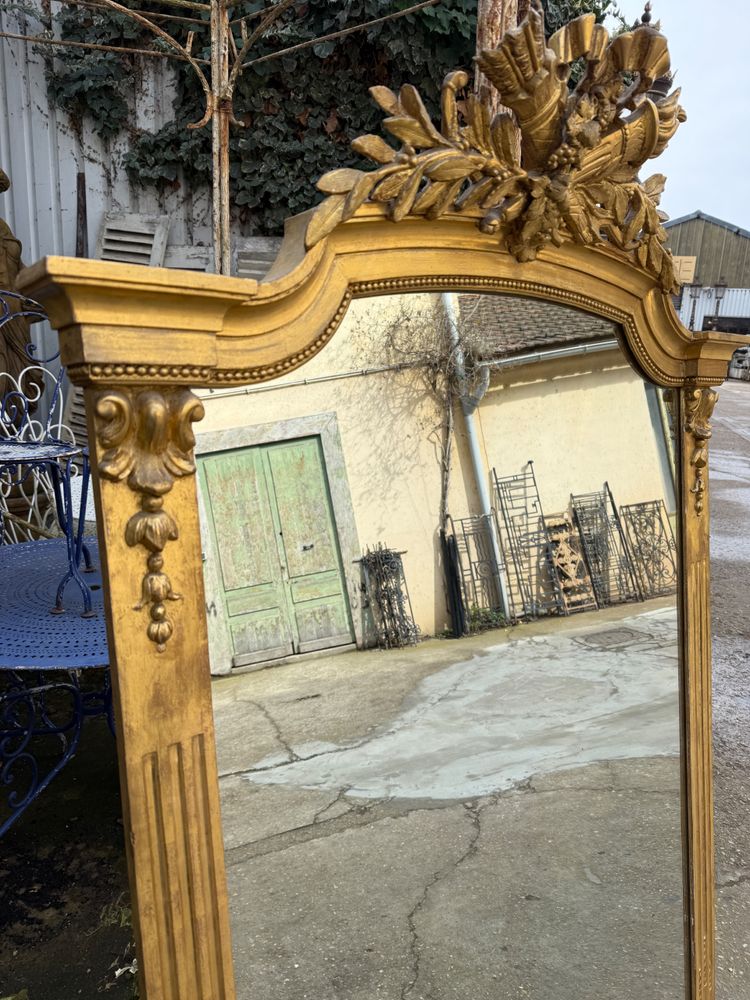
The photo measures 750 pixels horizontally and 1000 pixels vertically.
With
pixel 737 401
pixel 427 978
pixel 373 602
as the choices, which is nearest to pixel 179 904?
pixel 373 602

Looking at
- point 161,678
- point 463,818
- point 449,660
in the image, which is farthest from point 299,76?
point 161,678

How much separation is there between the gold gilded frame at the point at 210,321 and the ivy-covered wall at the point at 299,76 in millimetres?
3440

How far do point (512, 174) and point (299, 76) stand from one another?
4738mm

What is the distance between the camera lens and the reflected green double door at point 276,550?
96cm

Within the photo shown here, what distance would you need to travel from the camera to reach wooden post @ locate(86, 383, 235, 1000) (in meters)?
0.73

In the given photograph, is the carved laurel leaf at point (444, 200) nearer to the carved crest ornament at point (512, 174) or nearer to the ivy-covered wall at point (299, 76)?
the carved crest ornament at point (512, 174)

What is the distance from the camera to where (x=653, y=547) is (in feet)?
4.60

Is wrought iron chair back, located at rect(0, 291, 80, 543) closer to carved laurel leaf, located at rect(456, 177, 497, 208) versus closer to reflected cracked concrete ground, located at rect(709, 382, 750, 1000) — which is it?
carved laurel leaf, located at rect(456, 177, 497, 208)

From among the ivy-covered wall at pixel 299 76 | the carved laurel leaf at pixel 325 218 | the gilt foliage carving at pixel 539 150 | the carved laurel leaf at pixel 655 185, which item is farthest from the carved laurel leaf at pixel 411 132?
the ivy-covered wall at pixel 299 76

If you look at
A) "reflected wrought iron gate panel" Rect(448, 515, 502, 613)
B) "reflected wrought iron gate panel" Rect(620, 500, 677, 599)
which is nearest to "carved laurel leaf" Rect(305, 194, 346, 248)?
"reflected wrought iron gate panel" Rect(448, 515, 502, 613)

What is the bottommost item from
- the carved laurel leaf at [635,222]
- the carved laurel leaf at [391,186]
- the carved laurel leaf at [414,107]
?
the carved laurel leaf at [391,186]

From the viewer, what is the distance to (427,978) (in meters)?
1.17

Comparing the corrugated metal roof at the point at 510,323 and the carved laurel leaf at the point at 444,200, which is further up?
the carved laurel leaf at the point at 444,200

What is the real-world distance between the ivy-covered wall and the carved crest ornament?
3380mm
